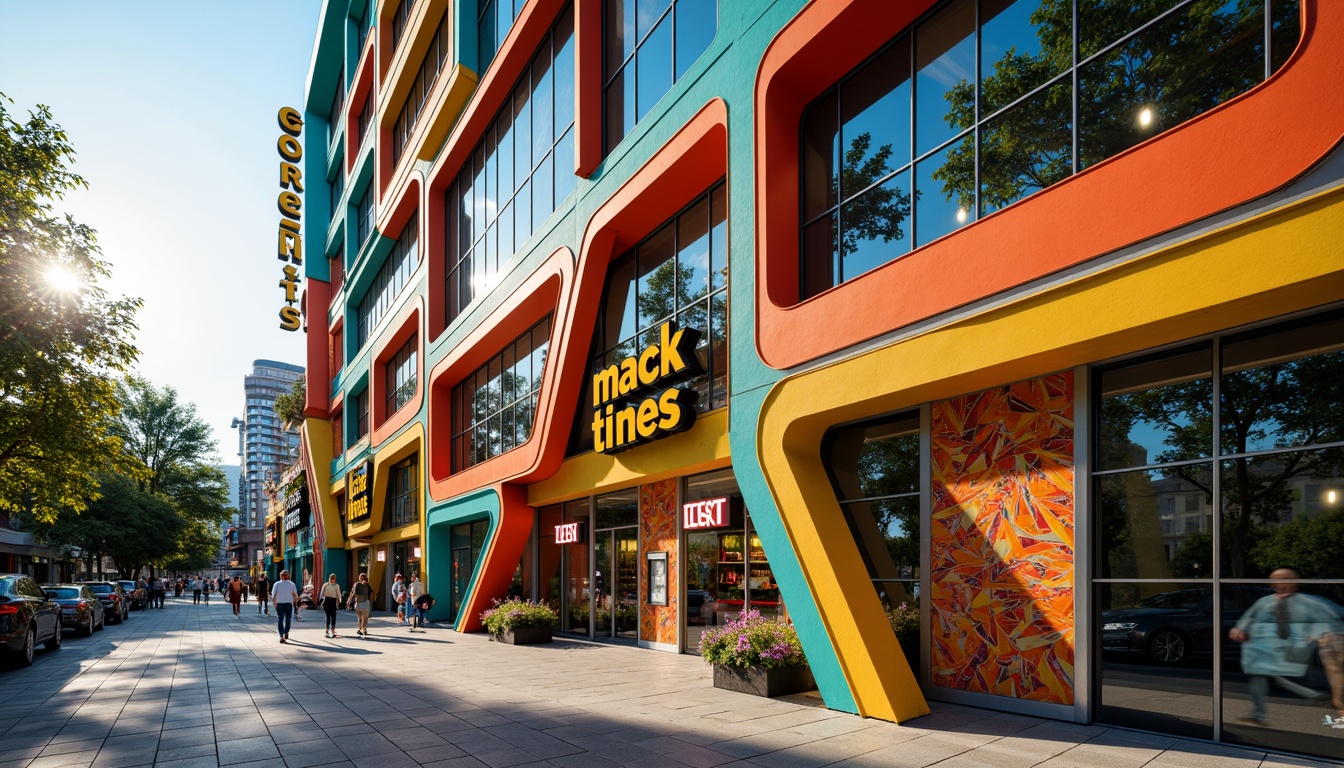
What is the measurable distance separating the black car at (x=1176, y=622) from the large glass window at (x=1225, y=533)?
1 centimetres

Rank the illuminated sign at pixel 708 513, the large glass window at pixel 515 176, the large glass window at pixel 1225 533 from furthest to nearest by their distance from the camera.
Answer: the large glass window at pixel 515 176 → the illuminated sign at pixel 708 513 → the large glass window at pixel 1225 533

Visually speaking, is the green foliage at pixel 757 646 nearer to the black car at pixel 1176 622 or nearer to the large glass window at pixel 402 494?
the black car at pixel 1176 622

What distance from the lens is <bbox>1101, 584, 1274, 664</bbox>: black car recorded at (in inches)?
289

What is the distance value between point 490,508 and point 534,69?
→ 11.8 m

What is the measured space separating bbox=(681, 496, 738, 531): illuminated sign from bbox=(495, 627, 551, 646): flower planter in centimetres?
564

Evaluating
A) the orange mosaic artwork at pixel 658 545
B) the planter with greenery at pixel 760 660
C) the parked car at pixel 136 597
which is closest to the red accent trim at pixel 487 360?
the orange mosaic artwork at pixel 658 545

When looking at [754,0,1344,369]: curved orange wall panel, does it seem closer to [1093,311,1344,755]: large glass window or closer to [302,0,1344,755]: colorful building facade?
[302,0,1344,755]: colorful building facade

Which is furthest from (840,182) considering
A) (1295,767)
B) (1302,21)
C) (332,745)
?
(332,745)

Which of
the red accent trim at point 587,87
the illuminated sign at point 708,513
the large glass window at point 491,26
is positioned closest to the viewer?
the illuminated sign at point 708,513

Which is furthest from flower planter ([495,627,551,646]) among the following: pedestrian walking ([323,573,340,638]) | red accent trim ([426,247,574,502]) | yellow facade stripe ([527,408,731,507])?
pedestrian walking ([323,573,340,638])

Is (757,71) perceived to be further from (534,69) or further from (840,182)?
(534,69)

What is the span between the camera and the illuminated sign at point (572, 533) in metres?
18.8

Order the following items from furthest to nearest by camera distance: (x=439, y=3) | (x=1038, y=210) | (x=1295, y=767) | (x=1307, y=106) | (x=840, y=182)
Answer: (x=439, y=3)
(x=840, y=182)
(x=1038, y=210)
(x=1295, y=767)
(x=1307, y=106)

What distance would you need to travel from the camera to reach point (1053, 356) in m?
7.93
